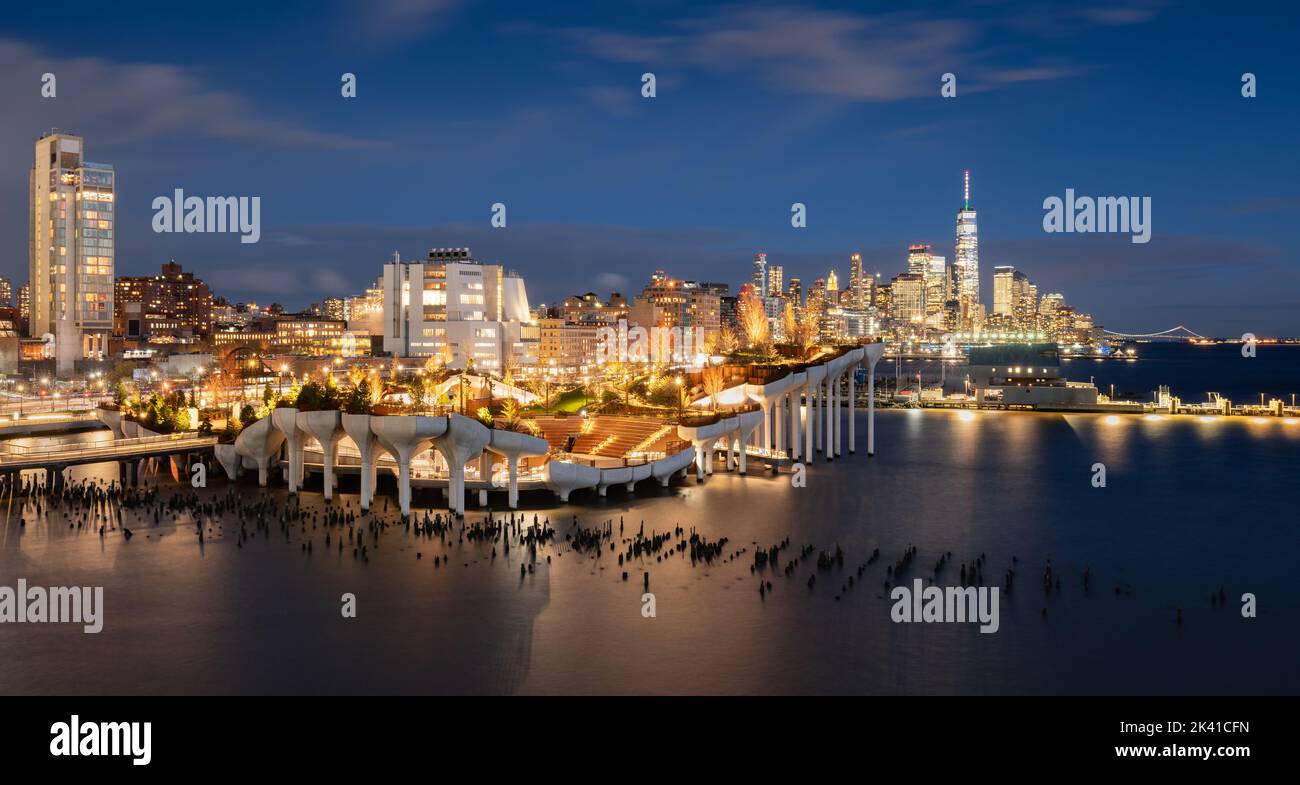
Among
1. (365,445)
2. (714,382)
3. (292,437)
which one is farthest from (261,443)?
(714,382)

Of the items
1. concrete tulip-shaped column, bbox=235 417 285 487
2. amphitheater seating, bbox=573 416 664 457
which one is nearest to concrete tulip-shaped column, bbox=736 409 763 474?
amphitheater seating, bbox=573 416 664 457

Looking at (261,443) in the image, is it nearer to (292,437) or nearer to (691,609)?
(292,437)

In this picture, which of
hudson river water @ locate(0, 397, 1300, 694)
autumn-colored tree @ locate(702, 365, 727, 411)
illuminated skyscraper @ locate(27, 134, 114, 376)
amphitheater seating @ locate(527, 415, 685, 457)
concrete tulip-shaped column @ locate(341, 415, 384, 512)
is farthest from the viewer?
illuminated skyscraper @ locate(27, 134, 114, 376)

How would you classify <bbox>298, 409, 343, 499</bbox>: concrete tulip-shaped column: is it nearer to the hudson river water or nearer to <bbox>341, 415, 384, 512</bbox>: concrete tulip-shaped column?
<bbox>341, 415, 384, 512</bbox>: concrete tulip-shaped column

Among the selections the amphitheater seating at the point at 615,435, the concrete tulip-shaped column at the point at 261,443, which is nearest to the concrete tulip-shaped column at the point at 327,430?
the concrete tulip-shaped column at the point at 261,443
